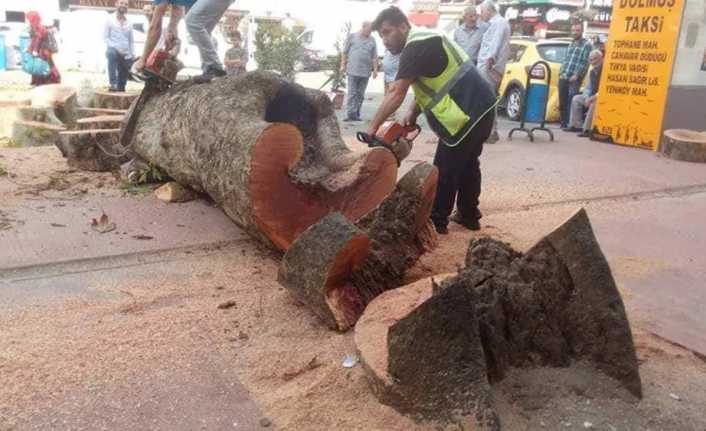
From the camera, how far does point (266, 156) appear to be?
12.3 ft

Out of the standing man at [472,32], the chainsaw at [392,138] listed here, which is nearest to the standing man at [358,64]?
the standing man at [472,32]

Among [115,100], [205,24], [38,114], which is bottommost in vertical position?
[38,114]

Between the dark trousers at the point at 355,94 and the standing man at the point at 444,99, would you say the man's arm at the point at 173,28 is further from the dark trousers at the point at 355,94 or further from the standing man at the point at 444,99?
the dark trousers at the point at 355,94

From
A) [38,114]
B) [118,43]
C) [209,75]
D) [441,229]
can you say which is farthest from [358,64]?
[441,229]

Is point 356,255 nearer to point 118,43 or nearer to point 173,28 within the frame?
point 173,28

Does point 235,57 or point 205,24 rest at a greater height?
point 205,24


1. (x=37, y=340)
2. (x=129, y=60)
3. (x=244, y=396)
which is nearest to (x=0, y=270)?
(x=37, y=340)

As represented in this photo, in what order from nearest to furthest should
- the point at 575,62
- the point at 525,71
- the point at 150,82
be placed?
the point at 150,82 → the point at 575,62 → the point at 525,71

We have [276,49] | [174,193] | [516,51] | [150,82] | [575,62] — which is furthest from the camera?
[276,49]

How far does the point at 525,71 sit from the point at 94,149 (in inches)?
338

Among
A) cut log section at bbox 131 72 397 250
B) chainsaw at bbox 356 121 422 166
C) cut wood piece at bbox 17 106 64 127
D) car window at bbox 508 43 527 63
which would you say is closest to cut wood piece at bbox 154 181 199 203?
cut log section at bbox 131 72 397 250

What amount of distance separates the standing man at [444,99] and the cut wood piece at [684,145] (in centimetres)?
472

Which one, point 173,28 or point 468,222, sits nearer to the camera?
point 468,222

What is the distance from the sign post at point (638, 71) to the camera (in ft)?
29.9
